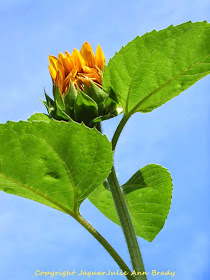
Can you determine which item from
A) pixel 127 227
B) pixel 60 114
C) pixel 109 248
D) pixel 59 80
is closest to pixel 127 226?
pixel 127 227

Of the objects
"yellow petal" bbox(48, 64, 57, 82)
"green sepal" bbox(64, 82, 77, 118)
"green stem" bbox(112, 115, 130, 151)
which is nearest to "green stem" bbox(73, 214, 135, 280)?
"green stem" bbox(112, 115, 130, 151)

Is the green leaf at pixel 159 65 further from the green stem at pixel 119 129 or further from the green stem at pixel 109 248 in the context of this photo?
the green stem at pixel 109 248

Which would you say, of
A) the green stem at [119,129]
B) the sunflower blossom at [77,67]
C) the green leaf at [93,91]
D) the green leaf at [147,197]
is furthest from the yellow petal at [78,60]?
the green leaf at [147,197]

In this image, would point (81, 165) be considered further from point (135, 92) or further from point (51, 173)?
point (135, 92)

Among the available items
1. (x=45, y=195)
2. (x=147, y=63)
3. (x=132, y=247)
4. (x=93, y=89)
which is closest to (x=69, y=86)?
(x=93, y=89)

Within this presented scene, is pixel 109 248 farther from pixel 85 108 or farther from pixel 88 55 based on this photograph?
pixel 88 55
